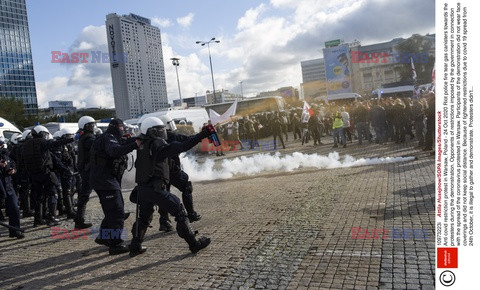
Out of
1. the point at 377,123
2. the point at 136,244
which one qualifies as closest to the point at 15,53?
the point at 377,123

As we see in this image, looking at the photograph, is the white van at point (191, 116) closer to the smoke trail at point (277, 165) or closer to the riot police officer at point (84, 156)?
the smoke trail at point (277, 165)

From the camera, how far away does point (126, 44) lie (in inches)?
1117

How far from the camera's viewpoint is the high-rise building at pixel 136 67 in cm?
2694

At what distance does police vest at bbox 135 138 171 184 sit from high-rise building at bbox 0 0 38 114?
219 feet

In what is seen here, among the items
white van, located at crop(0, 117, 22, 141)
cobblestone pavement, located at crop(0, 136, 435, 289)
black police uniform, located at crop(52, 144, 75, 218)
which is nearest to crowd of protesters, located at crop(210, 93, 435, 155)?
cobblestone pavement, located at crop(0, 136, 435, 289)

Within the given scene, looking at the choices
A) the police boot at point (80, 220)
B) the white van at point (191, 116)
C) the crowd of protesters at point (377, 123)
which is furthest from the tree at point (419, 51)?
the police boot at point (80, 220)

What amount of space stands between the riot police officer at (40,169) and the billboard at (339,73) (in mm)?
65191

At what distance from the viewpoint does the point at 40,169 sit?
717cm

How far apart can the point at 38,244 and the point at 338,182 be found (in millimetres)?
6009

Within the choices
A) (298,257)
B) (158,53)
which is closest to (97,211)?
(298,257)

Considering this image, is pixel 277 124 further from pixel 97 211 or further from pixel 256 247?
pixel 256 247

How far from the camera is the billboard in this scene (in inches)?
2734

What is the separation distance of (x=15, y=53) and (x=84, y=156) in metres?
75.2

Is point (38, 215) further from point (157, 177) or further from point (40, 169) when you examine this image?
point (157, 177)
